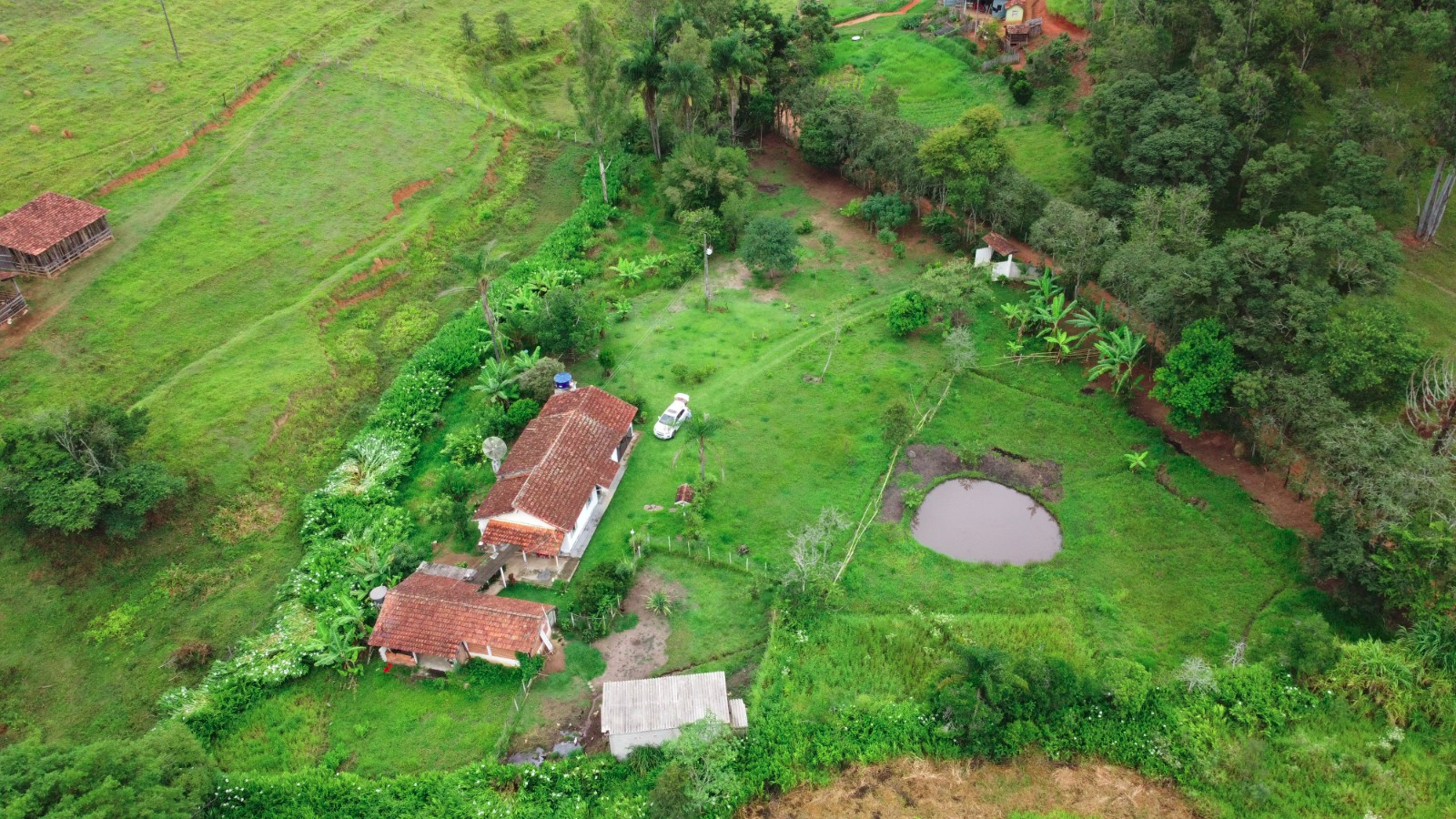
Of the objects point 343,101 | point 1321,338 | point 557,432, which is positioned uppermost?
point 343,101

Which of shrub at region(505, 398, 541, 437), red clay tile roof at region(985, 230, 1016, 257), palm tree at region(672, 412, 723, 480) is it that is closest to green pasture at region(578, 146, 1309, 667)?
palm tree at region(672, 412, 723, 480)

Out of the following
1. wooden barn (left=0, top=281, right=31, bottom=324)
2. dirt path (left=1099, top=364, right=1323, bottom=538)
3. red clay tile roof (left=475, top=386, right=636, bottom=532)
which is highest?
wooden barn (left=0, top=281, right=31, bottom=324)

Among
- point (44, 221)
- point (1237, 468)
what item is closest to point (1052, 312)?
point (1237, 468)

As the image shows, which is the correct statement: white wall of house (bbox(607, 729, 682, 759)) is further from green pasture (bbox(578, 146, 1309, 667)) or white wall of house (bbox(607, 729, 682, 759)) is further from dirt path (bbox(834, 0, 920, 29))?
dirt path (bbox(834, 0, 920, 29))

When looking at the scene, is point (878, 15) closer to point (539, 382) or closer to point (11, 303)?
point (539, 382)

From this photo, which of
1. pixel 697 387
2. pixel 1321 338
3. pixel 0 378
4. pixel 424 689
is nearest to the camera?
pixel 424 689

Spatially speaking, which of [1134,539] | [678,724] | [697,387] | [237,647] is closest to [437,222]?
[697,387]

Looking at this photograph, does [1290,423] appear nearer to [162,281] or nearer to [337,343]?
[337,343]
